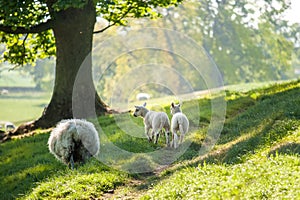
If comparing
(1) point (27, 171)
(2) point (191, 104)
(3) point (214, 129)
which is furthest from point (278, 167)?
(2) point (191, 104)

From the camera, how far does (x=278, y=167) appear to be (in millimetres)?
8258

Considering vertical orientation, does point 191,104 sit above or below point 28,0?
below

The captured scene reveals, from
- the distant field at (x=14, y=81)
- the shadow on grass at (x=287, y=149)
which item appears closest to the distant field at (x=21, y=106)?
the distant field at (x=14, y=81)

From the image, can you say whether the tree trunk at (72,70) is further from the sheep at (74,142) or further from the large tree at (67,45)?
the sheep at (74,142)

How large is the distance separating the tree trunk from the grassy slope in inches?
80.6

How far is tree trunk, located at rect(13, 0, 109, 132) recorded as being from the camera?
19.5 metres

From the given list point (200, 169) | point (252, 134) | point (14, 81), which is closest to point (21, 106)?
point (14, 81)

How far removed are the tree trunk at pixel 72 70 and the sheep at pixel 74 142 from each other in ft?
21.1

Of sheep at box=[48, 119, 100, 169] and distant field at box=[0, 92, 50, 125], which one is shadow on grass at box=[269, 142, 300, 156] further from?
distant field at box=[0, 92, 50, 125]

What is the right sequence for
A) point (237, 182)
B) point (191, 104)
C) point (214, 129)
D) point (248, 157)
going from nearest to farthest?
point (237, 182), point (248, 157), point (214, 129), point (191, 104)

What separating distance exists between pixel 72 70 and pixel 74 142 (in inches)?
296

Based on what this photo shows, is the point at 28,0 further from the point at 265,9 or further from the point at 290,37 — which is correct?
the point at 290,37

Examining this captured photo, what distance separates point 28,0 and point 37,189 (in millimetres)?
9040

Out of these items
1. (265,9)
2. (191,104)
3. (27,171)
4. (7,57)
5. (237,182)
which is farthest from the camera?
(265,9)
